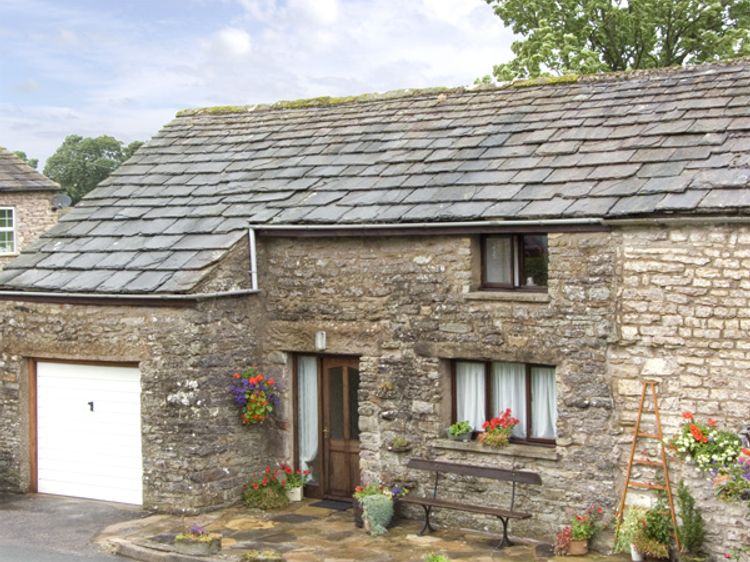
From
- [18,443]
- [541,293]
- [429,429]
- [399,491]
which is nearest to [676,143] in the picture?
[541,293]

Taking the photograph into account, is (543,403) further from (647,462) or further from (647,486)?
(647,486)

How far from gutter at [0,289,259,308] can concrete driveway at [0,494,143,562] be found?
2.82 metres

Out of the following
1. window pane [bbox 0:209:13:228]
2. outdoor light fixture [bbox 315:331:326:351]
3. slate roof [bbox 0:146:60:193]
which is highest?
slate roof [bbox 0:146:60:193]

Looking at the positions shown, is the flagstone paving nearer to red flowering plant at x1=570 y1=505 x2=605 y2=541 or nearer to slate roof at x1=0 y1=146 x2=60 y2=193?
red flowering plant at x1=570 y1=505 x2=605 y2=541

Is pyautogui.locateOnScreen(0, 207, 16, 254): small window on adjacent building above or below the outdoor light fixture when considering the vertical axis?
above

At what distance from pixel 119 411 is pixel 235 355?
5.95 feet

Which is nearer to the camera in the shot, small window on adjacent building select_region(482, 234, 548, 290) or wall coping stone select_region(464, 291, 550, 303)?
wall coping stone select_region(464, 291, 550, 303)

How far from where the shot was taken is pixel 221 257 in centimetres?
1393

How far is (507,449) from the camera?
12.7 m

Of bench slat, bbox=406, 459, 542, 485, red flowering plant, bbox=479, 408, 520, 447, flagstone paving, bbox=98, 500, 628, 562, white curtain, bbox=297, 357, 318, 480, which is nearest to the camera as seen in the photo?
flagstone paving, bbox=98, 500, 628, 562

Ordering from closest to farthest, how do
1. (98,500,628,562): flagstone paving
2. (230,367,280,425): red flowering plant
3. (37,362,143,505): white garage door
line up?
(98,500,628,562): flagstone paving → (230,367,280,425): red flowering plant → (37,362,143,505): white garage door

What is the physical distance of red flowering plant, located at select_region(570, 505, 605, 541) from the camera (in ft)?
38.7

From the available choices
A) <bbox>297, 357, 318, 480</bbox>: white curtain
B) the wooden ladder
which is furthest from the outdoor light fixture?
the wooden ladder

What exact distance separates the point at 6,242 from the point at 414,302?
66.3ft
